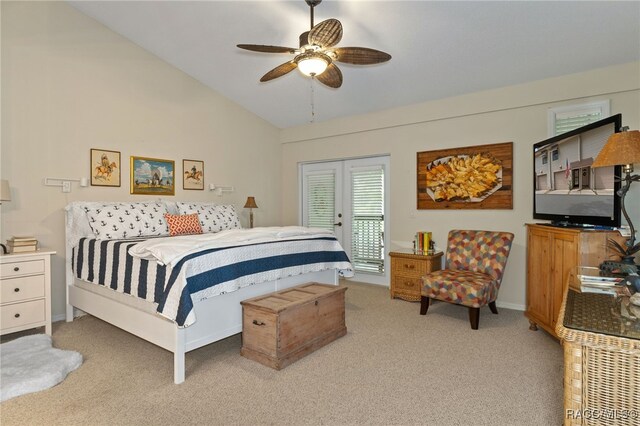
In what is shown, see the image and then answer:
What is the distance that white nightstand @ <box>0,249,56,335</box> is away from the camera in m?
2.94

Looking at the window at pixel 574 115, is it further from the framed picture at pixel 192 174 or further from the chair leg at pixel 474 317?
the framed picture at pixel 192 174

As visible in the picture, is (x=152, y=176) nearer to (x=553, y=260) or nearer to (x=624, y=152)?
(x=553, y=260)

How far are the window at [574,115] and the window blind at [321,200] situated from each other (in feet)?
9.95

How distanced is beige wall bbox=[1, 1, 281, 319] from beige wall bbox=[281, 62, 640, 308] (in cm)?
209

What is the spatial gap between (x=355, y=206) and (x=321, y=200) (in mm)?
672

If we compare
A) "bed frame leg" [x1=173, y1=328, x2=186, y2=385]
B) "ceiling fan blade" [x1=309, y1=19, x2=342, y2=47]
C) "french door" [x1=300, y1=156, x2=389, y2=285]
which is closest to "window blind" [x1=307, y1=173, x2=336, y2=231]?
"french door" [x1=300, y1=156, x2=389, y2=285]

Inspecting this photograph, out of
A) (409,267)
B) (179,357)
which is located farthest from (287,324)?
(409,267)

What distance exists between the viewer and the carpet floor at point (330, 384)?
6.49 feet

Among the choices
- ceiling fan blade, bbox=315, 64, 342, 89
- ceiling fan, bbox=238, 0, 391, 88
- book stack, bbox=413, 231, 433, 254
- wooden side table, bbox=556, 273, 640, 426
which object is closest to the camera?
wooden side table, bbox=556, 273, 640, 426

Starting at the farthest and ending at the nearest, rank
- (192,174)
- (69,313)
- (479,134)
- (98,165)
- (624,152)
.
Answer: (192,174)
(479,134)
(98,165)
(69,313)
(624,152)

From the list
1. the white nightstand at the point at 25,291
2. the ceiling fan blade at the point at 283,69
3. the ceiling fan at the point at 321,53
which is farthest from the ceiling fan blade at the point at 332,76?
the white nightstand at the point at 25,291

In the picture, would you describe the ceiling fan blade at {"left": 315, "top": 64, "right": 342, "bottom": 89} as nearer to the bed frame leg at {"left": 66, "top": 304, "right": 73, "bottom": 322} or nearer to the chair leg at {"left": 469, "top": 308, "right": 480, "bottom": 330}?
the chair leg at {"left": 469, "top": 308, "right": 480, "bottom": 330}

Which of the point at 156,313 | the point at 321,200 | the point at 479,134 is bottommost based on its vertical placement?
the point at 156,313

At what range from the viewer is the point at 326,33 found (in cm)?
241
